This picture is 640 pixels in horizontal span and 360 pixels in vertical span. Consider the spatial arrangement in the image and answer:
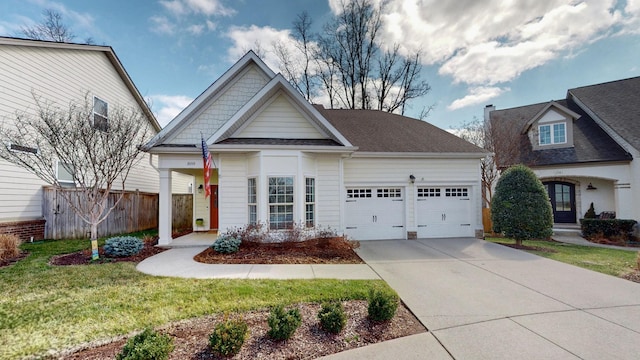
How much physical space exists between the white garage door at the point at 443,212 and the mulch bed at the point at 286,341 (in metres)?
7.83

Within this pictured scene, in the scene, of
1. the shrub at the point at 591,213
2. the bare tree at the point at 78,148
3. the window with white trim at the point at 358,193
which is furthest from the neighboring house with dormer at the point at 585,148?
the bare tree at the point at 78,148

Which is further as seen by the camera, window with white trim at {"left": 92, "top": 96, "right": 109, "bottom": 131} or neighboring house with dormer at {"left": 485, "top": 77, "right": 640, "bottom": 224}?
neighboring house with dormer at {"left": 485, "top": 77, "right": 640, "bottom": 224}

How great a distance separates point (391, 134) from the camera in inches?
515

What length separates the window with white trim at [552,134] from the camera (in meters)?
15.4

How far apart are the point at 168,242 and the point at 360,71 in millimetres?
20799

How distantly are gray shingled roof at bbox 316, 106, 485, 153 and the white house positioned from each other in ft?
0.17

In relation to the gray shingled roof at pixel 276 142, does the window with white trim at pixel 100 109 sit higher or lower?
higher

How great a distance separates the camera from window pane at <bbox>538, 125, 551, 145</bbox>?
15.8 metres

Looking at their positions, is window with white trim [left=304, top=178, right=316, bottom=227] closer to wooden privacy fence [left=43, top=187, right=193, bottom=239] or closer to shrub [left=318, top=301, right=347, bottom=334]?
shrub [left=318, top=301, right=347, bottom=334]

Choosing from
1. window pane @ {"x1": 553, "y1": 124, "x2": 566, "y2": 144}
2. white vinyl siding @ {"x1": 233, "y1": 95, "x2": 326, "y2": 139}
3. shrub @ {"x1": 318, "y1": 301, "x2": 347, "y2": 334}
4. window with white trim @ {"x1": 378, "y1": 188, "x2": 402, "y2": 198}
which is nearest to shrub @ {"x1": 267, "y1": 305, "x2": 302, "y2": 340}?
shrub @ {"x1": 318, "y1": 301, "x2": 347, "y2": 334}

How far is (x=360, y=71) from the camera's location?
24.2 m

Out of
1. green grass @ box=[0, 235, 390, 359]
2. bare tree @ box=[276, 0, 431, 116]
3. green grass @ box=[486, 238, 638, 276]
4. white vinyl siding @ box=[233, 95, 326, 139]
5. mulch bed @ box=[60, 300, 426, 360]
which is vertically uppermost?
bare tree @ box=[276, 0, 431, 116]

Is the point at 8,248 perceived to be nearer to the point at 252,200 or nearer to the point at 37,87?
the point at 37,87

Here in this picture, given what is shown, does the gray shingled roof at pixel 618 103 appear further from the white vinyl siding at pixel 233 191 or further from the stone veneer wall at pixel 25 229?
the stone veneer wall at pixel 25 229
